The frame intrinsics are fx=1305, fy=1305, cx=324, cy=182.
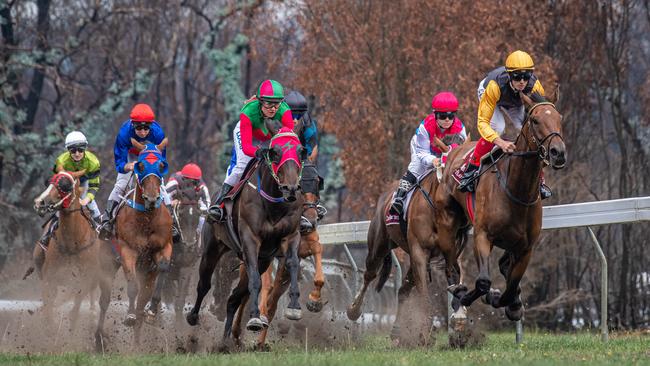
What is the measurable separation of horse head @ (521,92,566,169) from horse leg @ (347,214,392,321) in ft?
13.3

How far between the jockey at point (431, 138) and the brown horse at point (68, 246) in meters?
4.48

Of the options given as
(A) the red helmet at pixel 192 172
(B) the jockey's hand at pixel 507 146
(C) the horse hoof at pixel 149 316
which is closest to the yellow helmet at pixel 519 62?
(B) the jockey's hand at pixel 507 146

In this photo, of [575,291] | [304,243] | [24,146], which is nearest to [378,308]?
[575,291]

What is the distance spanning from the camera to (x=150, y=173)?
1530cm

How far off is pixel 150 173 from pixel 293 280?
10.5 ft

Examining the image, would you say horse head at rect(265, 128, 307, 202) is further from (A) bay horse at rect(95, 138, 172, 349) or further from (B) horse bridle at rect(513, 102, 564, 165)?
(A) bay horse at rect(95, 138, 172, 349)

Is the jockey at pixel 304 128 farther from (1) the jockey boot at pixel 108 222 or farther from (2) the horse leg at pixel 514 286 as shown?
(1) the jockey boot at pixel 108 222

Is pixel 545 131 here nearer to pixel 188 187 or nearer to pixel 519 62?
pixel 519 62

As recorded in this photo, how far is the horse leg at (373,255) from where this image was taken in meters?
16.1

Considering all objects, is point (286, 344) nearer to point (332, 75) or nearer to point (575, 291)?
point (575, 291)

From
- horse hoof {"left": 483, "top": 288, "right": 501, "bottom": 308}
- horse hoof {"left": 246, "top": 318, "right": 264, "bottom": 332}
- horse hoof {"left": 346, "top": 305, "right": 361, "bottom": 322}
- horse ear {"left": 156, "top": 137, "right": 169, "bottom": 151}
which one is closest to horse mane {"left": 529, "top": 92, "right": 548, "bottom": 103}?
horse hoof {"left": 483, "top": 288, "right": 501, "bottom": 308}

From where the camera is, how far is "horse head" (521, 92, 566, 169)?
38.0 ft

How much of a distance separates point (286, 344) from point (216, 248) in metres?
1.35

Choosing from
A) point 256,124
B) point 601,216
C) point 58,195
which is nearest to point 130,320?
point 58,195
